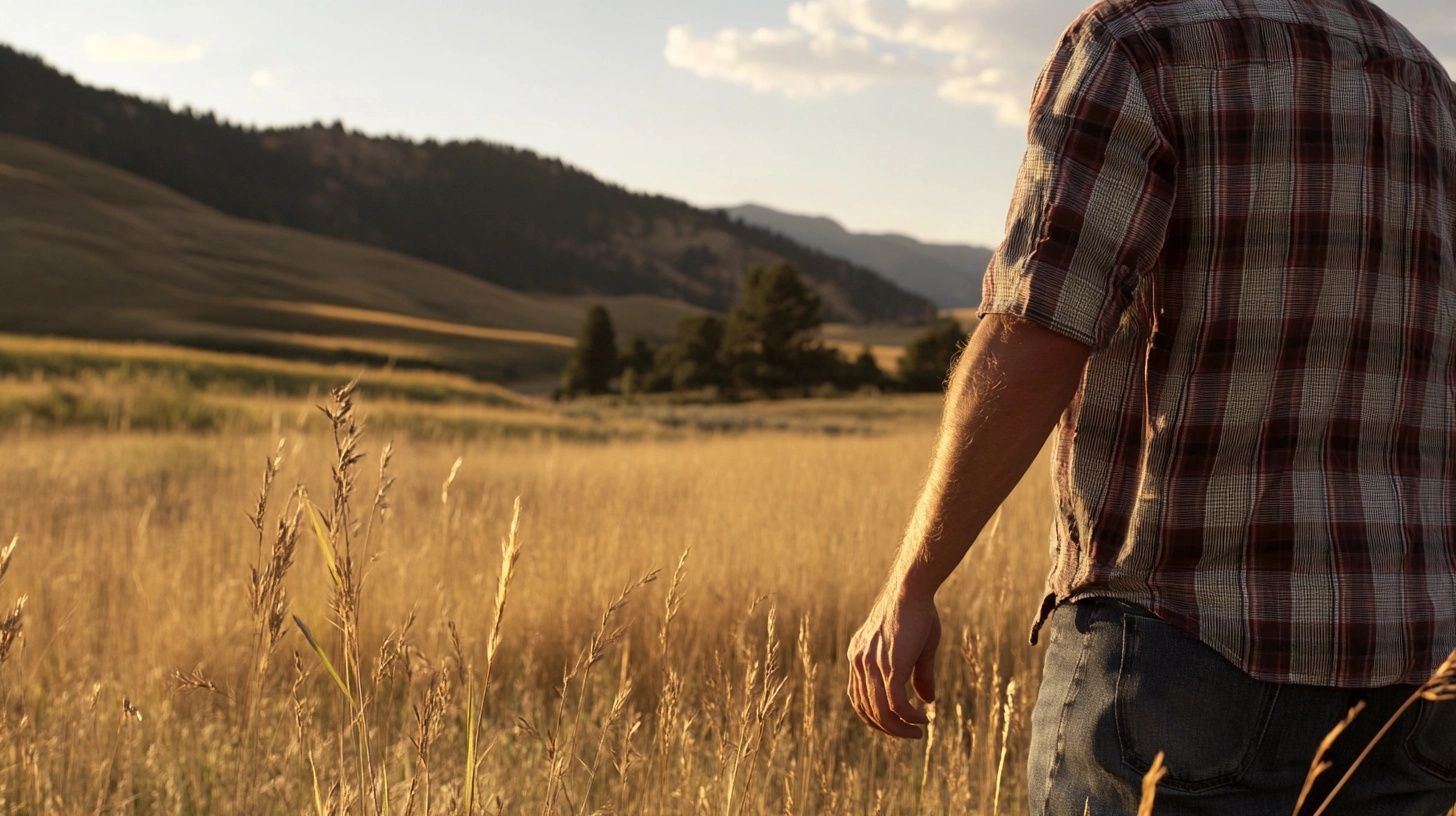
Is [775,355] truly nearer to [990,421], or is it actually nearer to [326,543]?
[326,543]

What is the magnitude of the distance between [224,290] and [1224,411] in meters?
75.0

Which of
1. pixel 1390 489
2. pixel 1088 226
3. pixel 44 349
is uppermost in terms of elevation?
pixel 1088 226

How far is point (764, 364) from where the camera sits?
185ft

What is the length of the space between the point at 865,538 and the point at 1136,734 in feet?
13.9

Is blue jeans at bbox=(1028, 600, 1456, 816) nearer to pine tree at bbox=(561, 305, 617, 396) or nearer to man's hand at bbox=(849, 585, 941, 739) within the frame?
man's hand at bbox=(849, 585, 941, 739)

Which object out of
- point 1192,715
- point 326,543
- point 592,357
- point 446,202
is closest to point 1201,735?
point 1192,715

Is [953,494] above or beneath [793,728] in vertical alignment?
above

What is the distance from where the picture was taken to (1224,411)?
1278 millimetres

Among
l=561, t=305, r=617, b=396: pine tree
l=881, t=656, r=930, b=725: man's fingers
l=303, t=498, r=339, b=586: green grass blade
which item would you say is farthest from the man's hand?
l=561, t=305, r=617, b=396: pine tree

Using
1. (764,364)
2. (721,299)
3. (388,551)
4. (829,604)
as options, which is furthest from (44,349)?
(721,299)

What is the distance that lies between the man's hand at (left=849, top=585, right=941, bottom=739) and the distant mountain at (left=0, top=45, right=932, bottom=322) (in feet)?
455

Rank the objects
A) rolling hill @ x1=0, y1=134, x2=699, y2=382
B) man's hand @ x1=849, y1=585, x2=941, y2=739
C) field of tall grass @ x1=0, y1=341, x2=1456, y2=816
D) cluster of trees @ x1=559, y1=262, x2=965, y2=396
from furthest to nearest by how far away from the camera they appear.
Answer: cluster of trees @ x1=559, y1=262, x2=965, y2=396 → rolling hill @ x1=0, y1=134, x2=699, y2=382 → field of tall grass @ x1=0, y1=341, x2=1456, y2=816 → man's hand @ x1=849, y1=585, x2=941, y2=739

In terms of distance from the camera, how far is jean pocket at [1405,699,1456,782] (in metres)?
1.29

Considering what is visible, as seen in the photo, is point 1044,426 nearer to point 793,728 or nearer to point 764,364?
point 793,728
